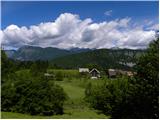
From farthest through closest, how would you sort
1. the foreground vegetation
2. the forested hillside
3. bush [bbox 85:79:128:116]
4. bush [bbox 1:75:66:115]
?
the forested hillside → bush [bbox 1:75:66:115] → bush [bbox 85:79:128:116] → the foreground vegetation

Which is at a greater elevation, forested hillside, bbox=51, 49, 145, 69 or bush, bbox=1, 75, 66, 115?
forested hillside, bbox=51, 49, 145, 69

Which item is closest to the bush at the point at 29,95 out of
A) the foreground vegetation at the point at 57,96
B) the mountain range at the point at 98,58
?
the foreground vegetation at the point at 57,96

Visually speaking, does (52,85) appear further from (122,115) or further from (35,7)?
(35,7)

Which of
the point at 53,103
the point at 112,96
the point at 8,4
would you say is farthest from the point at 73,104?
the point at 8,4

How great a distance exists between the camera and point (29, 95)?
8188 mm

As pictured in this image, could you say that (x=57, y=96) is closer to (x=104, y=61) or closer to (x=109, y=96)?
(x=109, y=96)

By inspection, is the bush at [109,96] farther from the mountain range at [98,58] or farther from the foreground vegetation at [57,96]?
the mountain range at [98,58]

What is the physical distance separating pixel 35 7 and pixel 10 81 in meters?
4.48

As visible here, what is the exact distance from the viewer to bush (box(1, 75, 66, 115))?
306 inches

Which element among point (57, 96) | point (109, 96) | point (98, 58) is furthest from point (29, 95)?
point (98, 58)

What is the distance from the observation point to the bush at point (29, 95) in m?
7.77

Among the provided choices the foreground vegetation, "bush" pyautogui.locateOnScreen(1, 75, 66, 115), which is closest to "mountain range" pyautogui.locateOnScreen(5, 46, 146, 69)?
the foreground vegetation

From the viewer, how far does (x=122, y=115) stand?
690 centimetres

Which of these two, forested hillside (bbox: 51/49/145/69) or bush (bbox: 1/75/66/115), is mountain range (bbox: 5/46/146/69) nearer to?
forested hillside (bbox: 51/49/145/69)
